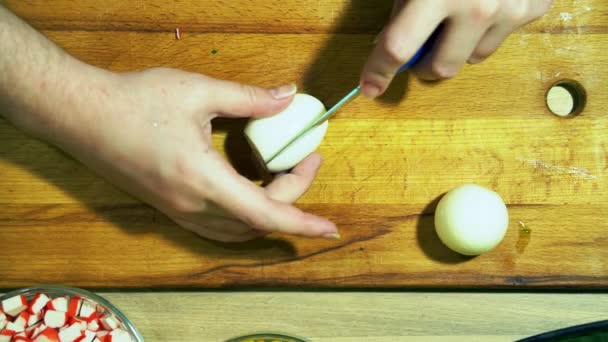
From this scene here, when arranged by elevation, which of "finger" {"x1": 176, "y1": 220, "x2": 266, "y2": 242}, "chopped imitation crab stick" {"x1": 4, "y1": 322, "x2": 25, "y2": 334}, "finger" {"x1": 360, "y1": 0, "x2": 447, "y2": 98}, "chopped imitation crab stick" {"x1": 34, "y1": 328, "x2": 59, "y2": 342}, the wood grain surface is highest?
"finger" {"x1": 360, "y1": 0, "x2": 447, "y2": 98}

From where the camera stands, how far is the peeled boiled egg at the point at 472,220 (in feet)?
3.84

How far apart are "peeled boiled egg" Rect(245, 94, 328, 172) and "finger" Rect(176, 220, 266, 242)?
140mm

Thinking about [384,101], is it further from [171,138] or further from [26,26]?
[26,26]

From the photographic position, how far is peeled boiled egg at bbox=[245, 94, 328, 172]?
3.79 ft

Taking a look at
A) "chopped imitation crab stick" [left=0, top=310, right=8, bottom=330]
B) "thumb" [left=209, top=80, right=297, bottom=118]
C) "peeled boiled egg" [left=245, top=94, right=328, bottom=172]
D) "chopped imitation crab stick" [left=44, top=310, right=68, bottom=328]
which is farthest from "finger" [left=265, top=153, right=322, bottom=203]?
"chopped imitation crab stick" [left=0, top=310, right=8, bottom=330]

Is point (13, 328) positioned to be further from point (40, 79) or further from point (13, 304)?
point (40, 79)

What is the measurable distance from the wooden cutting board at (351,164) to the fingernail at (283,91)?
99 mm

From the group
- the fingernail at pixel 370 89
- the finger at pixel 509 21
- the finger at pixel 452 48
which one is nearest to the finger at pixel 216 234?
the fingernail at pixel 370 89

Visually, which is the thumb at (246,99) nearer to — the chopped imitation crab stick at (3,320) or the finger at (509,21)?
the finger at (509,21)

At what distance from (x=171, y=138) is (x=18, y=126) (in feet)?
1.14

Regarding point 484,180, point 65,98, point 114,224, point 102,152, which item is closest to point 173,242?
point 114,224

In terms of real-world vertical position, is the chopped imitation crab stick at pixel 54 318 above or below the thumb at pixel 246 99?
below

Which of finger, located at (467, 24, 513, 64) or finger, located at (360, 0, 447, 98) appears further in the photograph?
finger, located at (467, 24, 513, 64)

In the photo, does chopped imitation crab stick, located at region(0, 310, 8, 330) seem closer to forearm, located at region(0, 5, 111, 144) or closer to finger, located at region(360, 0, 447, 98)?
forearm, located at region(0, 5, 111, 144)
